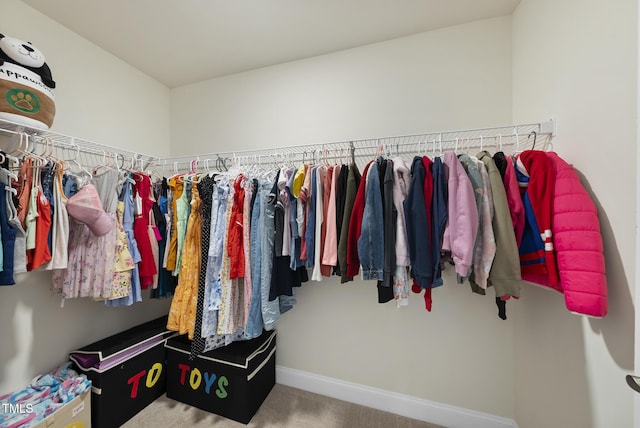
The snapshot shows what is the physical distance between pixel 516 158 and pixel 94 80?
2874 mm

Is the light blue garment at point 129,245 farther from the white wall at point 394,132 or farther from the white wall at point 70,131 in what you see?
the white wall at point 394,132

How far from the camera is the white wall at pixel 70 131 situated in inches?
52.7

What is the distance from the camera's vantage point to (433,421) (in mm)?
1559

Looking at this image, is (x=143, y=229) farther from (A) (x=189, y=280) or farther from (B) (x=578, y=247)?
(B) (x=578, y=247)

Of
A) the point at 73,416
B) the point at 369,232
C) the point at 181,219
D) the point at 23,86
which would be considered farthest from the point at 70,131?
the point at 369,232

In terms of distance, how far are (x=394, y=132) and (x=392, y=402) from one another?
1983mm

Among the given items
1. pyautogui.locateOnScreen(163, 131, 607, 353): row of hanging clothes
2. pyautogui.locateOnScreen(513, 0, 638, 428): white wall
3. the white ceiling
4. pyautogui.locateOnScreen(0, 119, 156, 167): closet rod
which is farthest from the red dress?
pyautogui.locateOnScreen(513, 0, 638, 428): white wall

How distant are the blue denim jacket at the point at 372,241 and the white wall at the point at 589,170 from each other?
2.67 ft

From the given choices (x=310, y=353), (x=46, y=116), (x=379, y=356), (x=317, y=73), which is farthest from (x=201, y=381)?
(x=317, y=73)

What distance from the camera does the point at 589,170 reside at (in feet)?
3.00

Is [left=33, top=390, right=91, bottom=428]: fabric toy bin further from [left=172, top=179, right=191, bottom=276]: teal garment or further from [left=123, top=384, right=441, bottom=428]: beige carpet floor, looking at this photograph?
[left=172, top=179, right=191, bottom=276]: teal garment

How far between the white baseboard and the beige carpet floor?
0.04 meters

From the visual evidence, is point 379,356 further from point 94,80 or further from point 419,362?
point 94,80

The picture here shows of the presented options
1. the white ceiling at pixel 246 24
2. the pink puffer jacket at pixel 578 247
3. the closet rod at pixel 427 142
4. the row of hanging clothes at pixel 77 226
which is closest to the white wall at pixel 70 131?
the white ceiling at pixel 246 24
